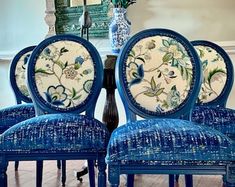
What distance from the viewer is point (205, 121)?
1981mm

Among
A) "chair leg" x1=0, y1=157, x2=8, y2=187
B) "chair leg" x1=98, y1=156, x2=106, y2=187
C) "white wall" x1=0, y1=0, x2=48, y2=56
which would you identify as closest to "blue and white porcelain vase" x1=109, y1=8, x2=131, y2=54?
"white wall" x1=0, y1=0, x2=48, y2=56

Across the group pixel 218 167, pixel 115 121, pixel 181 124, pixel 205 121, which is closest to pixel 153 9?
pixel 115 121

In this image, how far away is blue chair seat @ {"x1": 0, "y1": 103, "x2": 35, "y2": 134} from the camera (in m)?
2.20

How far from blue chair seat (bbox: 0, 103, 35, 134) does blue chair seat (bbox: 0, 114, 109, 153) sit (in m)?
0.75

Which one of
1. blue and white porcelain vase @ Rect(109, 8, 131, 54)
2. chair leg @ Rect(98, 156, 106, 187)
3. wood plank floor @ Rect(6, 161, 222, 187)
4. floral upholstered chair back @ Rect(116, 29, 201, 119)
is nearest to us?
chair leg @ Rect(98, 156, 106, 187)

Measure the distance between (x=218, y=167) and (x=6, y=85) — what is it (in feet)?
9.53

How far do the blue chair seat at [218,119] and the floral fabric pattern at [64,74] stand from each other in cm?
67

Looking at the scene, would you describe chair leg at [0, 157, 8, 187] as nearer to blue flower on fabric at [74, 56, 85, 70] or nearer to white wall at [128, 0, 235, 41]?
blue flower on fabric at [74, 56, 85, 70]

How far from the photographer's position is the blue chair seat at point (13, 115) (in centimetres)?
220

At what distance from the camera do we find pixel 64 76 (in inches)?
72.7

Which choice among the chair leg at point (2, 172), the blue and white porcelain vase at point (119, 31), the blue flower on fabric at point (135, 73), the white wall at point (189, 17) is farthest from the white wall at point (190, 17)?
the chair leg at point (2, 172)

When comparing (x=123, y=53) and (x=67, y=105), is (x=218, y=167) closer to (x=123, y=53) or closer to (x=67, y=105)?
(x=123, y=53)

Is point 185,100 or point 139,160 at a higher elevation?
point 185,100

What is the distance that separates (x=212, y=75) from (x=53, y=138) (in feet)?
4.29
